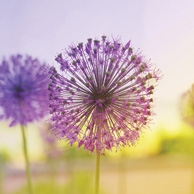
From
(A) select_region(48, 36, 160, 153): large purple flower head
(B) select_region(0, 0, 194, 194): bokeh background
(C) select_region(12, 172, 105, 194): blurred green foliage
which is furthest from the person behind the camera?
(C) select_region(12, 172, 105, 194): blurred green foliage

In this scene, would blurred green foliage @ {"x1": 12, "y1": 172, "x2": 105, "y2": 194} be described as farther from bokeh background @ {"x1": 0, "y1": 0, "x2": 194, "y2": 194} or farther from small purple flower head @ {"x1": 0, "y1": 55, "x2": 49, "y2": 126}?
small purple flower head @ {"x1": 0, "y1": 55, "x2": 49, "y2": 126}

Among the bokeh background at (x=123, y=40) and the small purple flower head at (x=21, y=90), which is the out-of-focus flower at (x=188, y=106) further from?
the small purple flower head at (x=21, y=90)

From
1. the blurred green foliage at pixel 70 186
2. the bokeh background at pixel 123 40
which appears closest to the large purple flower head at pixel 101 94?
the bokeh background at pixel 123 40

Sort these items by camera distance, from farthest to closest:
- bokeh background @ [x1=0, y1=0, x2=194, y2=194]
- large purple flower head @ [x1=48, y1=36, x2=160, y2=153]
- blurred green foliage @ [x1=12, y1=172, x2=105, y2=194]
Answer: blurred green foliage @ [x1=12, y1=172, x2=105, y2=194] → bokeh background @ [x1=0, y1=0, x2=194, y2=194] → large purple flower head @ [x1=48, y1=36, x2=160, y2=153]

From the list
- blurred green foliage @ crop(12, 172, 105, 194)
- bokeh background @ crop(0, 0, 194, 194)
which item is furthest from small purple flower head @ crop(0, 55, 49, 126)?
blurred green foliage @ crop(12, 172, 105, 194)

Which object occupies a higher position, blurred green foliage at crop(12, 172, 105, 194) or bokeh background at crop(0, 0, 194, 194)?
bokeh background at crop(0, 0, 194, 194)

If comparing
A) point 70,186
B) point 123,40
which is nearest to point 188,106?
point 123,40

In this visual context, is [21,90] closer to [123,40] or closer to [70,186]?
[123,40]
